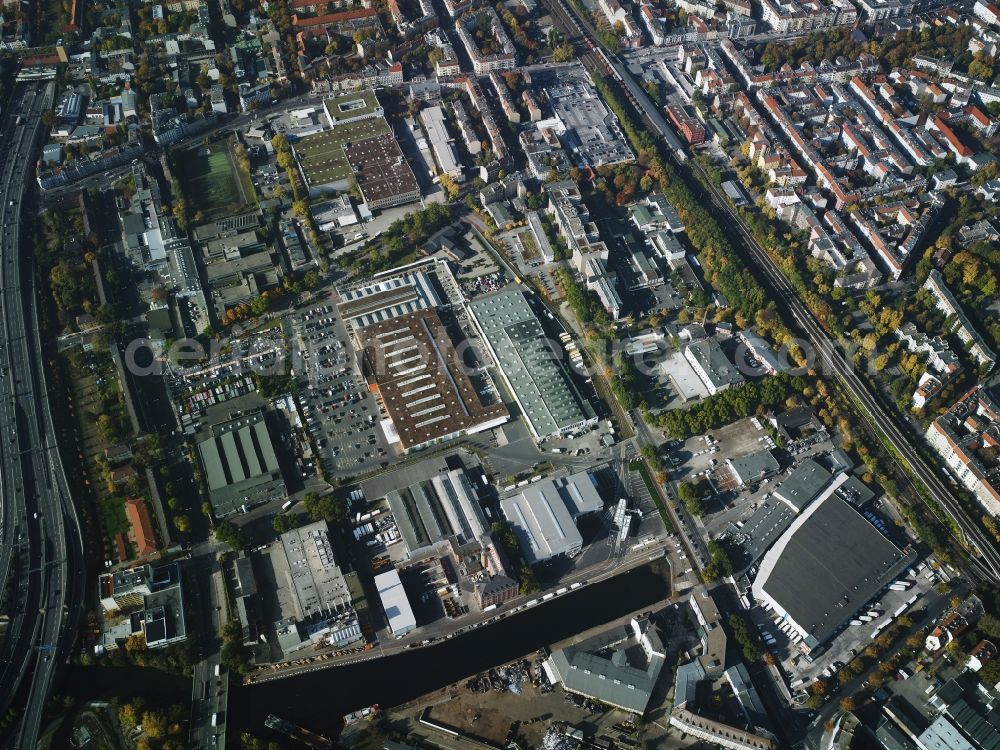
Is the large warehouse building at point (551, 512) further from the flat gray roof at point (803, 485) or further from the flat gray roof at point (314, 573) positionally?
the flat gray roof at point (803, 485)

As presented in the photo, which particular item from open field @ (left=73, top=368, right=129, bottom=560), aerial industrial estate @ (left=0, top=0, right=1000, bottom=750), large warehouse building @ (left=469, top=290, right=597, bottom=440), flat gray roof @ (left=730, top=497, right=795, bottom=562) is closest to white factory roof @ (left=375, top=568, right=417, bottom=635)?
aerial industrial estate @ (left=0, top=0, right=1000, bottom=750)

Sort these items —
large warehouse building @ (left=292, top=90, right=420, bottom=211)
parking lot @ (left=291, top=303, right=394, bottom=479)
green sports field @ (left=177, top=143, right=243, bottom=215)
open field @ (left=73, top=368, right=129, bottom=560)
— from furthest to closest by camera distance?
large warehouse building @ (left=292, top=90, right=420, bottom=211) → green sports field @ (left=177, top=143, right=243, bottom=215) → parking lot @ (left=291, top=303, right=394, bottom=479) → open field @ (left=73, top=368, right=129, bottom=560)

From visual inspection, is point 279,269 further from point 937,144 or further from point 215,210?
point 937,144

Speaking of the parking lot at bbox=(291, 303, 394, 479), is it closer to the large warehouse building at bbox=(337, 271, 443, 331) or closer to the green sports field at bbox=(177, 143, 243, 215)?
the large warehouse building at bbox=(337, 271, 443, 331)

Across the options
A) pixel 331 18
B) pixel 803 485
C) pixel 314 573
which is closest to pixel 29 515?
pixel 314 573

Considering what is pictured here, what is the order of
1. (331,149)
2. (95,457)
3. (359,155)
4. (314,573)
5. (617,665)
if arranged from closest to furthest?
(617,665), (314,573), (95,457), (359,155), (331,149)

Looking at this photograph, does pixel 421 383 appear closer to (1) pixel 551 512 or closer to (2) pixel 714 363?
(1) pixel 551 512

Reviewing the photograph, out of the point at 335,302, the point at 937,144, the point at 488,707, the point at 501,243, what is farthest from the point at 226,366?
the point at 937,144
